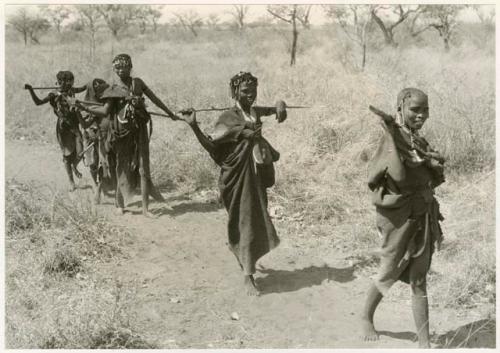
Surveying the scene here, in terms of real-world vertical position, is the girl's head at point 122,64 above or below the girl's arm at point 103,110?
above

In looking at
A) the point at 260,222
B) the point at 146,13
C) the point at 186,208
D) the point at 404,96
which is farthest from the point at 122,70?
the point at 146,13

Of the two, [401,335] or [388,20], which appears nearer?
[401,335]

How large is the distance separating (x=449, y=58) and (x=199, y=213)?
8.84 m

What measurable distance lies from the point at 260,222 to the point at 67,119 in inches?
139

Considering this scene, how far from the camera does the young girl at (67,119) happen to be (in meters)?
6.91

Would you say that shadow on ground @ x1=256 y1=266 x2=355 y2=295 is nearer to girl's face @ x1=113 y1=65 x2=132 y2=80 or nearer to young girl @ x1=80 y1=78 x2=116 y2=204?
girl's face @ x1=113 y1=65 x2=132 y2=80

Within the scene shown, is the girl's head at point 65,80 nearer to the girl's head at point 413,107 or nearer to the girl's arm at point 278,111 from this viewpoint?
the girl's arm at point 278,111

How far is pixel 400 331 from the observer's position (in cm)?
379

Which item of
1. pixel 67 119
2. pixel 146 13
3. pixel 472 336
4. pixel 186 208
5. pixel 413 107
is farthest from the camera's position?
pixel 146 13

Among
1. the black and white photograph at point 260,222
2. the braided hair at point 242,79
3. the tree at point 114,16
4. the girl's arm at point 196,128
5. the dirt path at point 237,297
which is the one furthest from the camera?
the tree at point 114,16

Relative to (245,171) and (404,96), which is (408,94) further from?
(245,171)

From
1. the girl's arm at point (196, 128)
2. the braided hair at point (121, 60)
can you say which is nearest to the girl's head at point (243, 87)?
the girl's arm at point (196, 128)

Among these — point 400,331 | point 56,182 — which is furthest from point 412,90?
point 56,182

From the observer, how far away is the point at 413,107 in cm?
326
